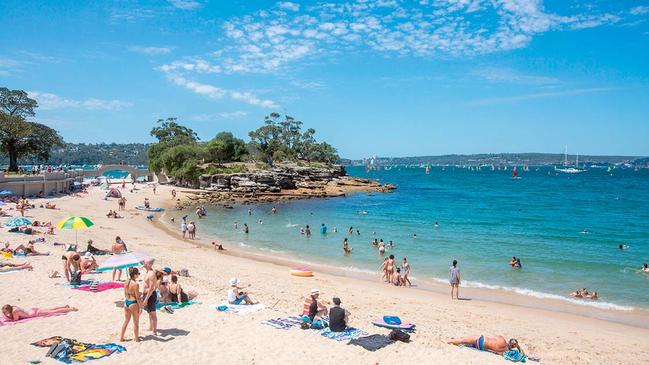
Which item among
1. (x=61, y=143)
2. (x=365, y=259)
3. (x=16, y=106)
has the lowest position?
(x=365, y=259)

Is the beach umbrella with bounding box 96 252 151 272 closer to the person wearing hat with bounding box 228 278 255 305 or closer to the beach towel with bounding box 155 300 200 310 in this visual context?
the beach towel with bounding box 155 300 200 310

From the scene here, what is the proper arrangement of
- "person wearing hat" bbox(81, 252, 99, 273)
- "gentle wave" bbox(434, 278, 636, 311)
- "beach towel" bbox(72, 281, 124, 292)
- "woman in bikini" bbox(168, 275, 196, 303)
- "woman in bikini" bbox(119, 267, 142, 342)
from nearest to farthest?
1. "woman in bikini" bbox(119, 267, 142, 342)
2. "woman in bikini" bbox(168, 275, 196, 303)
3. "beach towel" bbox(72, 281, 124, 292)
4. "person wearing hat" bbox(81, 252, 99, 273)
5. "gentle wave" bbox(434, 278, 636, 311)

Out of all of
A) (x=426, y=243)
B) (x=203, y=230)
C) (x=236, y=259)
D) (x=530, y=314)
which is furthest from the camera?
(x=203, y=230)

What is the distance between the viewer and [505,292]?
63.4 ft

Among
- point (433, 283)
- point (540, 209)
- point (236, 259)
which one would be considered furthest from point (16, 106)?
point (540, 209)

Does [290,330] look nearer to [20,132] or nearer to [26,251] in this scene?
[26,251]

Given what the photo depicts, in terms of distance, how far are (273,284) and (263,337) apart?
271 inches

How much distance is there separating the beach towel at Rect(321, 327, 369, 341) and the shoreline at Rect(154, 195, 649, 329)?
8.60 meters

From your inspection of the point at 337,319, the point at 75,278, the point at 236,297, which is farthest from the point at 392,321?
the point at 75,278

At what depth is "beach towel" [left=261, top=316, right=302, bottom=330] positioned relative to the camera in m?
11.6

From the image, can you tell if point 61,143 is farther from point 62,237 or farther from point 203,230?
point 62,237

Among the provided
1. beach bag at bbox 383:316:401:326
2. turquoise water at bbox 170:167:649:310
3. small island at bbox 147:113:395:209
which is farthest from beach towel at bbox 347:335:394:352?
small island at bbox 147:113:395:209

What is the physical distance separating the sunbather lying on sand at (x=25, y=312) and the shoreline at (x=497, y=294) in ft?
38.3

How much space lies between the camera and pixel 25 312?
447 inches
